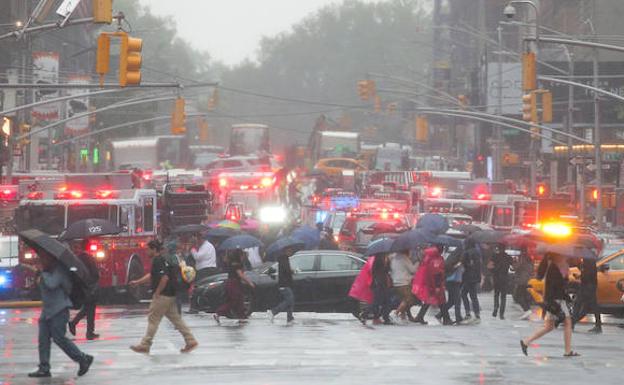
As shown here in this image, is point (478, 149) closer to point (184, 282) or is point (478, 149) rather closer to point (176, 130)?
point (176, 130)

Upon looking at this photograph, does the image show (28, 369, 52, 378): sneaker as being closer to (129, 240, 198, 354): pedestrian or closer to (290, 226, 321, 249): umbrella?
(129, 240, 198, 354): pedestrian

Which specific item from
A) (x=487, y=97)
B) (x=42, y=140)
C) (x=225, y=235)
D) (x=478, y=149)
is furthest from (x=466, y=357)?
(x=478, y=149)

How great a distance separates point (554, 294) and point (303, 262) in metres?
9.71

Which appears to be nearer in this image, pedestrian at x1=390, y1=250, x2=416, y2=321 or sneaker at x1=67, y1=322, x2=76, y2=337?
sneaker at x1=67, y1=322, x2=76, y2=337

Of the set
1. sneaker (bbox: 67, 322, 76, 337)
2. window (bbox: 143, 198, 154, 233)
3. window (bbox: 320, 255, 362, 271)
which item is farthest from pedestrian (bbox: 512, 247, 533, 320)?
sneaker (bbox: 67, 322, 76, 337)

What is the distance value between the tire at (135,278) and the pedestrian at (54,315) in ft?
48.8

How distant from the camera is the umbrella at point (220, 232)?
3638 cm

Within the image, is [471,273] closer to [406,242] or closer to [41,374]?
[406,242]

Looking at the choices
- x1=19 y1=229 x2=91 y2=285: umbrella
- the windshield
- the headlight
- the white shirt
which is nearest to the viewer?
x1=19 y1=229 x2=91 y2=285: umbrella

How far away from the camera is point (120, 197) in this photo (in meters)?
34.4

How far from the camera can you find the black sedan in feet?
98.0

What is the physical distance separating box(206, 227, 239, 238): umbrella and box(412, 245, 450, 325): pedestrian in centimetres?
878

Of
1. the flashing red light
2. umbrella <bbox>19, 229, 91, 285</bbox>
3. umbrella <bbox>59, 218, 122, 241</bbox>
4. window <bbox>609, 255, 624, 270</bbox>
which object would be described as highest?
the flashing red light

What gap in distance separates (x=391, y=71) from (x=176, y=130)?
14206 cm
